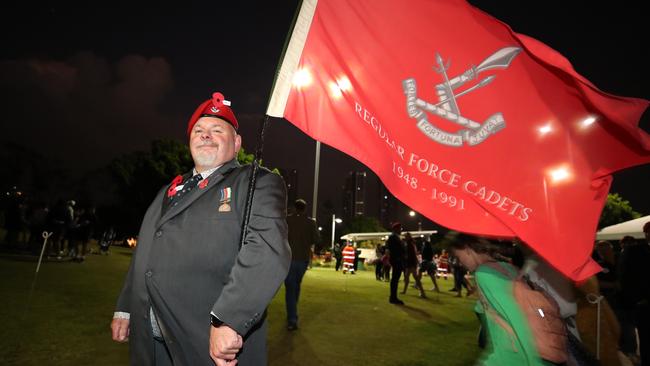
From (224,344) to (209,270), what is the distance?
431mm

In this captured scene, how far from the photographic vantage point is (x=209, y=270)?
2145 millimetres

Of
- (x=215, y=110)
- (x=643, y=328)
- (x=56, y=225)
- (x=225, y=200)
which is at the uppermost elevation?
(x=215, y=110)

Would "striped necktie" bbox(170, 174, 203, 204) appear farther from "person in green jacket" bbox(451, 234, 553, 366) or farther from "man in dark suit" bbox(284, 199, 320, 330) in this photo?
"man in dark suit" bbox(284, 199, 320, 330)

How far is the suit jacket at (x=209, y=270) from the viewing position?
1929mm

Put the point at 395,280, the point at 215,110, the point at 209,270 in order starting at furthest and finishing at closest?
the point at 395,280 → the point at 215,110 → the point at 209,270

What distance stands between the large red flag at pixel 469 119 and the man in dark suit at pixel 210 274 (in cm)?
82

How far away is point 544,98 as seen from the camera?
2967 millimetres

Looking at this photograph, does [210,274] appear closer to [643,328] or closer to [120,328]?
[120,328]

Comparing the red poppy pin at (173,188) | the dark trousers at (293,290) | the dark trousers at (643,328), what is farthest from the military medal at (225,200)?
the dark trousers at (643,328)

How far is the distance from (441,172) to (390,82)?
2.74ft

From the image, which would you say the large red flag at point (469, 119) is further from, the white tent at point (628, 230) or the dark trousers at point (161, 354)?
the white tent at point (628, 230)

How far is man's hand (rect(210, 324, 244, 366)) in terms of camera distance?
1.85m

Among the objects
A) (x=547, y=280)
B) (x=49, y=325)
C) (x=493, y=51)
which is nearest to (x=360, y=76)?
(x=493, y=51)

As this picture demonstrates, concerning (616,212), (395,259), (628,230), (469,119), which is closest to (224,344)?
(469,119)
